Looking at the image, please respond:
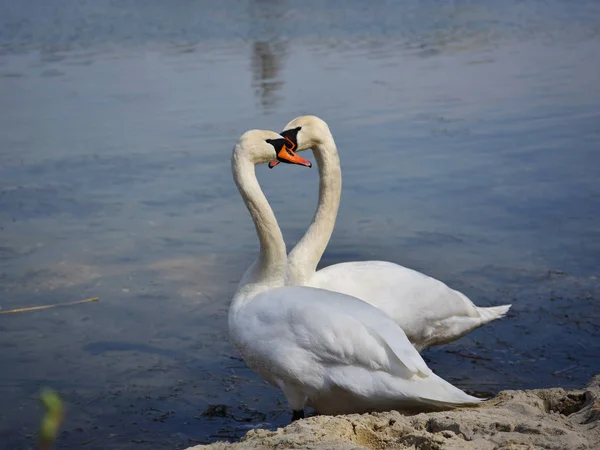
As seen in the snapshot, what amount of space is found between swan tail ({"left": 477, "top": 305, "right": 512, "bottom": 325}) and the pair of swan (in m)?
0.41

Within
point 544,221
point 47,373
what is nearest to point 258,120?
point 544,221

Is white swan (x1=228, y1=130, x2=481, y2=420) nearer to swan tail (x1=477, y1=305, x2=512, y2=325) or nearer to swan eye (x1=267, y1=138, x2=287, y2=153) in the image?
swan eye (x1=267, y1=138, x2=287, y2=153)

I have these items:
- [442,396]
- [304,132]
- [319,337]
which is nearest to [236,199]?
[304,132]

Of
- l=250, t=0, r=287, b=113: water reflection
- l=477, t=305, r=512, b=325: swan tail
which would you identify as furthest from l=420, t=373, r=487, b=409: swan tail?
l=250, t=0, r=287, b=113: water reflection

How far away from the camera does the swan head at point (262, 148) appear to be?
15.5 feet

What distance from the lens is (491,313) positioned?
17.2 ft

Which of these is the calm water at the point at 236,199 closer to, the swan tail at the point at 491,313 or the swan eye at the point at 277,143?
the swan tail at the point at 491,313

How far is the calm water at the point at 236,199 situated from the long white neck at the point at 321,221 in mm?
681

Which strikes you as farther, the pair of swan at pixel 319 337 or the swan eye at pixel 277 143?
the swan eye at pixel 277 143

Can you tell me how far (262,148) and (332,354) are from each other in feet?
4.26

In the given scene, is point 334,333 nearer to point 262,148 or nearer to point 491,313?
point 262,148

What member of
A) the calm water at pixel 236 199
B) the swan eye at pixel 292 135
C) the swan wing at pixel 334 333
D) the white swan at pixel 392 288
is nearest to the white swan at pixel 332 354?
the swan wing at pixel 334 333

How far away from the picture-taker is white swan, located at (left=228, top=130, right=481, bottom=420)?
391 centimetres

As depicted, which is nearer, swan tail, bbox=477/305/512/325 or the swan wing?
the swan wing
